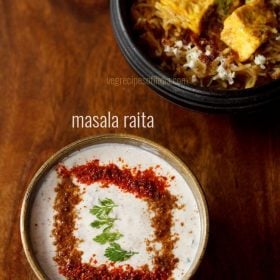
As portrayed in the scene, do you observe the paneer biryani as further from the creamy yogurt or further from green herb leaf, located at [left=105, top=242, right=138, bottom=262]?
green herb leaf, located at [left=105, top=242, right=138, bottom=262]

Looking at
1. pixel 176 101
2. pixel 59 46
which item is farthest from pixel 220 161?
pixel 59 46

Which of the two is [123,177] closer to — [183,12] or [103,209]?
[103,209]

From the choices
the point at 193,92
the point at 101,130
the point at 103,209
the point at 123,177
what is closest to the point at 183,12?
the point at 193,92

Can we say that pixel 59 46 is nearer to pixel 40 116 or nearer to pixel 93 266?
pixel 40 116

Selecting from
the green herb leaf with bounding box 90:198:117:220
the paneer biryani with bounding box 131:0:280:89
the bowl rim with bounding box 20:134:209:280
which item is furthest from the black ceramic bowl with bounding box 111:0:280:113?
the green herb leaf with bounding box 90:198:117:220

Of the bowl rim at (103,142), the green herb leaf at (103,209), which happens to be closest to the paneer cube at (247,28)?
the bowl rim at (103,142)
